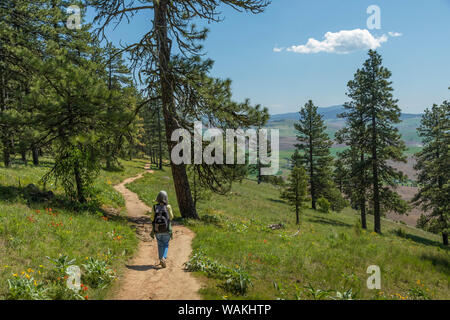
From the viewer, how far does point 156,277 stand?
609cm

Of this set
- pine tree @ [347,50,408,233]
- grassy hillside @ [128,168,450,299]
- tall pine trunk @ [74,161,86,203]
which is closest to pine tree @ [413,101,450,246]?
pine tree @ [347,50,408,233]

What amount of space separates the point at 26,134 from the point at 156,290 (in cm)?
730

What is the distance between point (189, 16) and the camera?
40.3ft

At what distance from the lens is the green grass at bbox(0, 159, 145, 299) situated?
202 inches

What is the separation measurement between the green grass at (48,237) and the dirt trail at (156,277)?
1.16 ft

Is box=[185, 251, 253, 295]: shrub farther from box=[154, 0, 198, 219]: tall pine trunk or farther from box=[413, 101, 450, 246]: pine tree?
box=[413, 101, 450, 246]: pine tree

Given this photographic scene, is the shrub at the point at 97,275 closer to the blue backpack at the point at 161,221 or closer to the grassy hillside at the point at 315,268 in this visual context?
the blue backpack at the point at 161,221

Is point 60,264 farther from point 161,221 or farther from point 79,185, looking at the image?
point 79,185

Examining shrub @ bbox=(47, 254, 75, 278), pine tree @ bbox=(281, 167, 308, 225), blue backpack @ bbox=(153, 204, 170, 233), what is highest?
blue backpack @ bbox=(153, 204, 170, 233)

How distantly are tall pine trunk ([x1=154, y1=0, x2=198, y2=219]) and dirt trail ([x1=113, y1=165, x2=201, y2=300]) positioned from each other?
9.32 ft

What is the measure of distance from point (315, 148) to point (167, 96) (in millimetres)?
30687

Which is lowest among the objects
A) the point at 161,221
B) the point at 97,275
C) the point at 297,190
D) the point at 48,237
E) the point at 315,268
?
the point at 297,190

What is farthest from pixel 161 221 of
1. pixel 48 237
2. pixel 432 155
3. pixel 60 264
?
pixel 432 155
